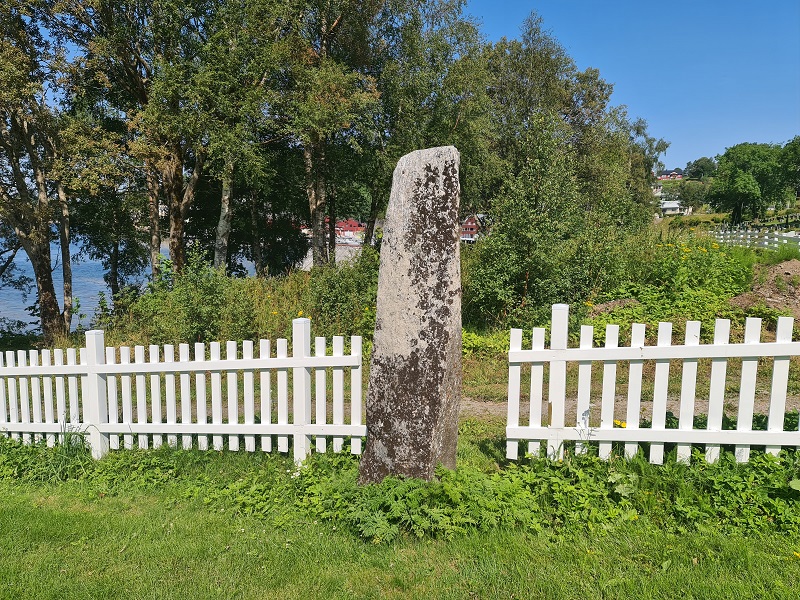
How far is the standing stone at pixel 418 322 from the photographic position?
3428mm

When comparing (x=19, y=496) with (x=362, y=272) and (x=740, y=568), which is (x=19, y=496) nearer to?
(x=740, y=568)

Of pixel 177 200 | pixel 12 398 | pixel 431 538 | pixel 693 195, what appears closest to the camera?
pixel 431 538

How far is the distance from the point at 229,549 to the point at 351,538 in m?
0.78

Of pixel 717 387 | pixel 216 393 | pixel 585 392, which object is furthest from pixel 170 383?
pixel 717 387

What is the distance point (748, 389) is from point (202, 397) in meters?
4.37

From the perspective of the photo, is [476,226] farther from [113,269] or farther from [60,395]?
[60,395]

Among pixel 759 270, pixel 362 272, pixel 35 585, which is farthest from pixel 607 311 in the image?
pixel 35 585

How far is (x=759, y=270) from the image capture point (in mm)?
9844

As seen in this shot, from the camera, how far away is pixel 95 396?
487 centimetres

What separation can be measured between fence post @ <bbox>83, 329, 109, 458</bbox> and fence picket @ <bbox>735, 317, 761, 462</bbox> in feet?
17.9

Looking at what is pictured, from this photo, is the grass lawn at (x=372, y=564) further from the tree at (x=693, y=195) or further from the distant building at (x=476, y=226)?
the tree at (x=693, y=195)

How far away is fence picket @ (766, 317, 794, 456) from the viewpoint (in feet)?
11.0

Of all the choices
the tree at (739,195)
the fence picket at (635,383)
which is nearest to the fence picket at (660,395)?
the fence picket at (635,383)

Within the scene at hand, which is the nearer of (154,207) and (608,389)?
(608,389)
